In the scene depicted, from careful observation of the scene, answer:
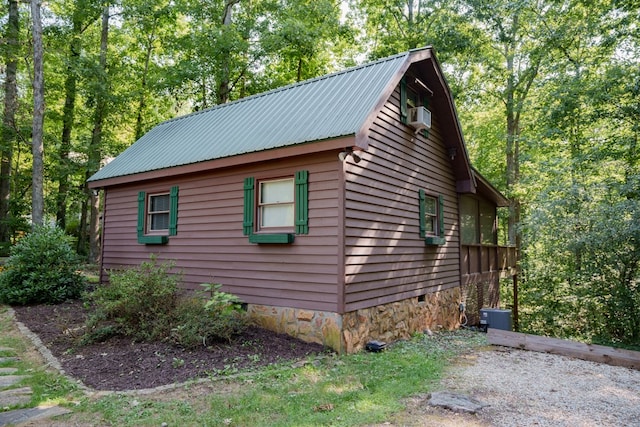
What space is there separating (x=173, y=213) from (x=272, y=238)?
9.98 feet

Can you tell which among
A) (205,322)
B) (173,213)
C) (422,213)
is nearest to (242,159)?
(173,213)

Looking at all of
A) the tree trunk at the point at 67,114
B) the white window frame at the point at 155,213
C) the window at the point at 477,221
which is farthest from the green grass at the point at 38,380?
the tree trunk at the point at 67,114

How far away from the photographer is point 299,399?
411 centimetres

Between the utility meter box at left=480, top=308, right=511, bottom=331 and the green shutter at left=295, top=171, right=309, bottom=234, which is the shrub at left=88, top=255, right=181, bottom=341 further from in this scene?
the utility meter box at left=480, top=308, right=511, bottom=331

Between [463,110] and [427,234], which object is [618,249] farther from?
[463,110]

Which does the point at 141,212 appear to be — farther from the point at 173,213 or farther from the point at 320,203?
the point at 320,203

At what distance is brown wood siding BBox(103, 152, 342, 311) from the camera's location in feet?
20.5

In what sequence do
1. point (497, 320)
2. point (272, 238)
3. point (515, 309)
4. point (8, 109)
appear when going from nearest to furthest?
point (272, 238) → point (497, 320) → point (515, 309) → point (8, 109)

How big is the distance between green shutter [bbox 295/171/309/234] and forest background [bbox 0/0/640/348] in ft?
21.2

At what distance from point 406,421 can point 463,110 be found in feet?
63.6

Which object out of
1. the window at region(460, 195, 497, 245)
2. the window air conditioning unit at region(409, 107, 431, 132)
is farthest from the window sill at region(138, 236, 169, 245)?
the window at region(460, 195, 497, 245)

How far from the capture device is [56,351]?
5.66 metres

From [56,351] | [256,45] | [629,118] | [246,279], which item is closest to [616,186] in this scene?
[629,118]

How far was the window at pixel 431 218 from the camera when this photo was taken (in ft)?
28.3
